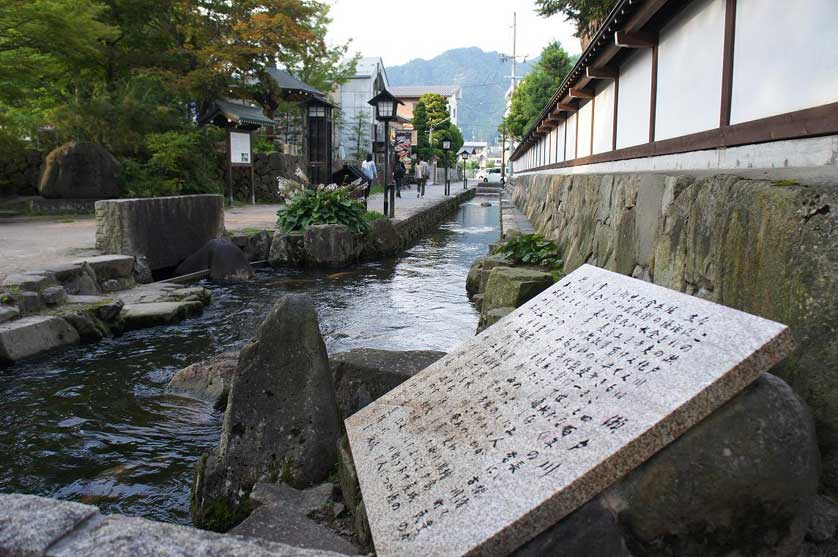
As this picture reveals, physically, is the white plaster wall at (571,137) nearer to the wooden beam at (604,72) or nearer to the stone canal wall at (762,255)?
the wooden beam at (604,72)

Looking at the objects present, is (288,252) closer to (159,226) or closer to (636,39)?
(159,226)

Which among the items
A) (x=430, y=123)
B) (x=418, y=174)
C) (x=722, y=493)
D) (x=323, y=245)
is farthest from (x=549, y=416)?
(x=430, y=123)

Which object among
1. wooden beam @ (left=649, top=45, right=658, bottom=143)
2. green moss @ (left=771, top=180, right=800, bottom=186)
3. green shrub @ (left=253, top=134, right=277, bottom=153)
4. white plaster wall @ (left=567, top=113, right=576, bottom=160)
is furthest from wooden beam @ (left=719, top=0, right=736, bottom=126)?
green shrub @ (left=253, top=134, right=277, bottom=153)

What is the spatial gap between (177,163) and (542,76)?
2857 cm

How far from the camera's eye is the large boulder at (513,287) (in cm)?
555

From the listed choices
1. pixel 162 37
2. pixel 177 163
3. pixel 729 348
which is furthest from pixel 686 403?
pixel 162 37

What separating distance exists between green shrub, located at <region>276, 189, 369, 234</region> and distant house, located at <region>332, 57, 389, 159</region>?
30.0 metres

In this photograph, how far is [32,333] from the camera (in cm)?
603

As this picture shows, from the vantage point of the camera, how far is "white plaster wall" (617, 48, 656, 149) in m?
6.90

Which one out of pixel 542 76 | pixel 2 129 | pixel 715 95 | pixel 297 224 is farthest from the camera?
pixel 542 76

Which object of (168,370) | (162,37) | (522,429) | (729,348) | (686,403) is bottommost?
(168,370)

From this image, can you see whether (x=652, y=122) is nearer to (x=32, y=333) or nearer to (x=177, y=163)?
(x=32, y=333)

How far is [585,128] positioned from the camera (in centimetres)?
1140

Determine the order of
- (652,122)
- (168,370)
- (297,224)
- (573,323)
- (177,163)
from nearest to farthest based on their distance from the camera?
(573,323) → (168,370) → (652,122) → (297,224) → (177,163)
